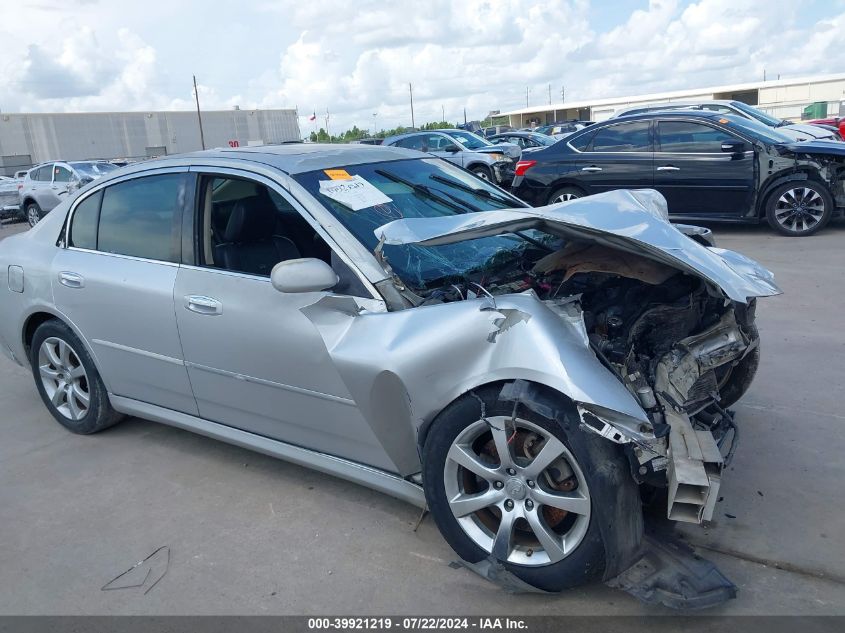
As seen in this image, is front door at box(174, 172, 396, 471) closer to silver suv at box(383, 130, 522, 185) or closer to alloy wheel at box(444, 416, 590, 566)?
alloy wheel at box(444, 416, 590, 566)

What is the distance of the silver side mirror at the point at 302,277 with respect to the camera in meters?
2.98

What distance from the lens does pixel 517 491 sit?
2.73 meters

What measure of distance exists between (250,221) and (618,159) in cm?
756

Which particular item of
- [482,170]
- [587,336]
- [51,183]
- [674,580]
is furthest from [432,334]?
[51,183]

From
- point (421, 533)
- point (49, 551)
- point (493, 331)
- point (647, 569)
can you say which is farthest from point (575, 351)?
point (49, 551)

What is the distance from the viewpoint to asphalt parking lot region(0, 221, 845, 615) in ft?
9.21

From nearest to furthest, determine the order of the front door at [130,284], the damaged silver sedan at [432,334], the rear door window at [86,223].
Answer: the damaged silver sedan at [432,334] → the front door at [130,284] → the rear door window at [86,223]

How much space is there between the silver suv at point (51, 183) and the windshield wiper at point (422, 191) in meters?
16.4

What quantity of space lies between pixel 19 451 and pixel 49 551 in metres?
1.33

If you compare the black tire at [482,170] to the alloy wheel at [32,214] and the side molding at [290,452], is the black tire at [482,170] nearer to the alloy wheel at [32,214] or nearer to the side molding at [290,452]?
the alloy wheel at [32,214]

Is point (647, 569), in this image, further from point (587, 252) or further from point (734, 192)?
point (734, 192)

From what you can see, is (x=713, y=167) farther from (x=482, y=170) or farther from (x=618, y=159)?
(x=482, y=170)

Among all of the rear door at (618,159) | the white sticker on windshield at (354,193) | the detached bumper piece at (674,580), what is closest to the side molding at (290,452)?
the detached bumper piece at (674,580)

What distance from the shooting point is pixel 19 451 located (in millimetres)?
4395
